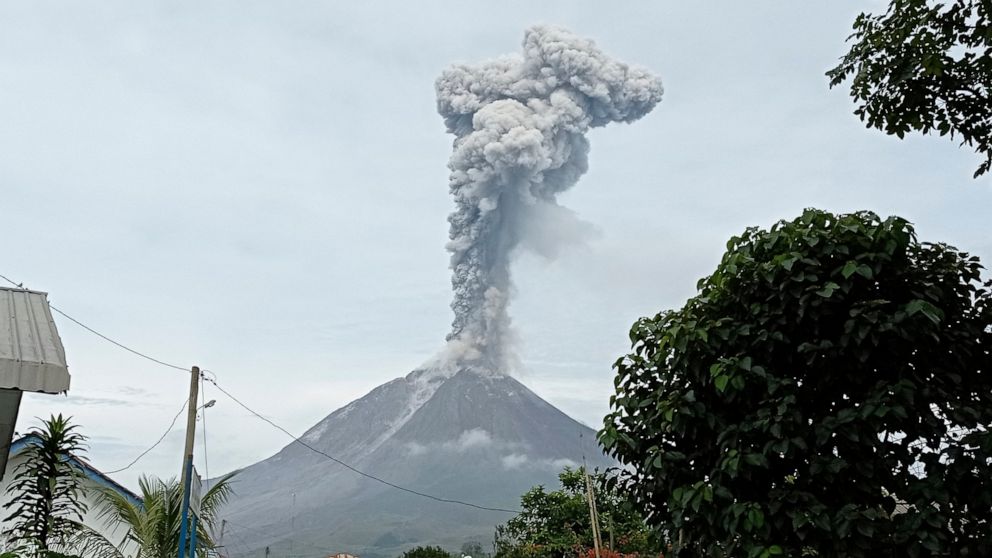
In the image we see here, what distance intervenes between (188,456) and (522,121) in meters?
40.8

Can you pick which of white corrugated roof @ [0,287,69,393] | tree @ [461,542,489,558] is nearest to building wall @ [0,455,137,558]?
tree @ [461,542,489,558]

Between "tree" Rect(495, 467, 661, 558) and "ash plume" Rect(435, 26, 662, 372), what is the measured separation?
33398 mm

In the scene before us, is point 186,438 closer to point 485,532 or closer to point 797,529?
point 797,529

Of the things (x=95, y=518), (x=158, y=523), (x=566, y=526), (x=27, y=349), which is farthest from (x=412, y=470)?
(x=27, y=349)

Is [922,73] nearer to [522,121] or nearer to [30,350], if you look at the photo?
[30,350]

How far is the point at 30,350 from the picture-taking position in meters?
4.02

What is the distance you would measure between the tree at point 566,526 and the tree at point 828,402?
11038mm

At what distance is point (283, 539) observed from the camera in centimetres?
7812

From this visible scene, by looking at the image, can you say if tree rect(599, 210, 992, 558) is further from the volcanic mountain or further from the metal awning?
the volcanic mountain

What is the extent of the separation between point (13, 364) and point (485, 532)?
76099 millimetres

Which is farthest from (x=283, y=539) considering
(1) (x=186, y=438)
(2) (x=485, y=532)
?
(1) (x=186, y=438)

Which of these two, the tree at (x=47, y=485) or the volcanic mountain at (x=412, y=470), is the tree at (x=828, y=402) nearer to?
the tree at (x=47, y=485)

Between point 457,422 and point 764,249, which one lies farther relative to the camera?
point 457,422

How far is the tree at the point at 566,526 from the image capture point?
607 inches
